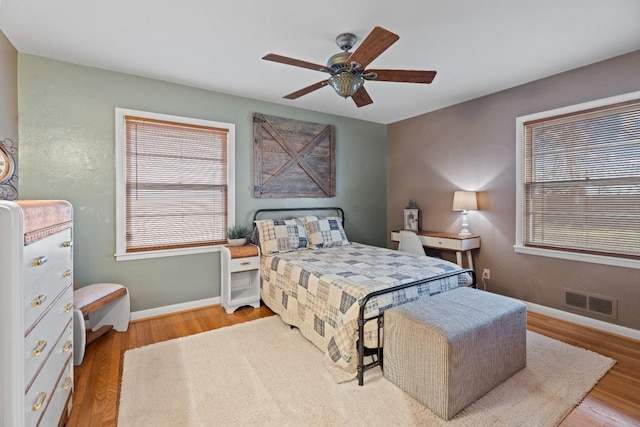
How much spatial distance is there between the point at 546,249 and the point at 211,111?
4199 millimetres

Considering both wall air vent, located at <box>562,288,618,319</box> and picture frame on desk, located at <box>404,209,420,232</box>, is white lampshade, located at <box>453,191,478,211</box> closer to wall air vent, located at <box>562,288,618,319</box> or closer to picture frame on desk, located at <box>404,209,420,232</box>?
picture frame on desk, located at <box>404,209,420,232</box>

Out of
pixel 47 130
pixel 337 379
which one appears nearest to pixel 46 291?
pixel 337 379

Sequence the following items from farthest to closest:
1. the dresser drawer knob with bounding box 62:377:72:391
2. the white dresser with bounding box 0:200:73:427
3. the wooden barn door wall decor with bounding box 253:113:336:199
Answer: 1. the wooden barn door wall decor with bounding box 253:113:336:199
2. the dresser drawer knob with bounding box 62:377:72:391
3. the white dresser with bounding box 0:200:73:427

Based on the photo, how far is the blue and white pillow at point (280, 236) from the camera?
3.66 metres

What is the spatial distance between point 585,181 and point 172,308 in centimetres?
466

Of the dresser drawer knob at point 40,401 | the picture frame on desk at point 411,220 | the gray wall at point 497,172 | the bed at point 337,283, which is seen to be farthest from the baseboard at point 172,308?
the gray wall at point 497,172

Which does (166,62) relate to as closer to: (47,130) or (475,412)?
(47,130)

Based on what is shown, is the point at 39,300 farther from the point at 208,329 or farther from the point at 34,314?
the point at 208,329

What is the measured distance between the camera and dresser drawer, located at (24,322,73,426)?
117cm

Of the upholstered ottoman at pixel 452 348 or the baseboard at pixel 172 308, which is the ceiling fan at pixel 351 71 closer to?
the upholstered ottoman at pixel 452 348

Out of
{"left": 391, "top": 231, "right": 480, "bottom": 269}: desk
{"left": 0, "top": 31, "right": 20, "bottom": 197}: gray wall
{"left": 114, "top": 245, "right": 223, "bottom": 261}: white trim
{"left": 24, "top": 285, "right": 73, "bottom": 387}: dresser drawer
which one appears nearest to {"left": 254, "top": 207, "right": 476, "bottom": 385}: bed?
{"left": 114, "top": 245, "right": 223, "bottom": 261}: white trim

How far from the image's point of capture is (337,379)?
2.17 meters

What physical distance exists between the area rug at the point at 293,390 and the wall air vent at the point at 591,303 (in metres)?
0.70

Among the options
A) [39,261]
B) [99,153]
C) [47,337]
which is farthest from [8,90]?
[47,337]
